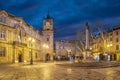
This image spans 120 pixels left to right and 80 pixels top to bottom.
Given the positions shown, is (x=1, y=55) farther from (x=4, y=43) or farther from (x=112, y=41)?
(x=112, y=41)

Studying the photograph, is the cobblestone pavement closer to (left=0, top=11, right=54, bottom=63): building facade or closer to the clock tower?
(left=0, top=11, right=54, bottom=63): building facade

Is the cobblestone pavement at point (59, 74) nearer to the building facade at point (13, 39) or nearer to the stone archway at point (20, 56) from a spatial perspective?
the building facade at point (13, 39)

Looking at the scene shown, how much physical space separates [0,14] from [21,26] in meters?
11.7

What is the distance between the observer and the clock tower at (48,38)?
259 ft

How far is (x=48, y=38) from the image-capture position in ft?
261

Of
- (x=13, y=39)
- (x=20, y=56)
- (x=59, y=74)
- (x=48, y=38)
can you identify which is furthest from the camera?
(x=48, y=38)

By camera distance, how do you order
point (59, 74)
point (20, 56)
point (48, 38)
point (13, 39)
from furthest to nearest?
point (48, 38) → point (20, 56) → point (13, 39) → point (59, 74)

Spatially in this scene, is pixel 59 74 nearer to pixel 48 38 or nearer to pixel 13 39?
pixel 13 39

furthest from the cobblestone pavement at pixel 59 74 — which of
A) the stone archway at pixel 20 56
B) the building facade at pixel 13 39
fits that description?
the stone archway at pixel 20 56

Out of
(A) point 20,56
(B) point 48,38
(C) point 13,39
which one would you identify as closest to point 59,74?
(C) point 13,39

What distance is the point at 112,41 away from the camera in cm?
7794

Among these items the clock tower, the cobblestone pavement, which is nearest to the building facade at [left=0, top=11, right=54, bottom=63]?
the clock tower

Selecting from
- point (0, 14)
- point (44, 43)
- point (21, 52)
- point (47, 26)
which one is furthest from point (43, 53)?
point (0, 14)

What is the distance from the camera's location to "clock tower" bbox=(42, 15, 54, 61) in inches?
3105
